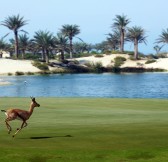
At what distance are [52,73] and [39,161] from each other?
153 m

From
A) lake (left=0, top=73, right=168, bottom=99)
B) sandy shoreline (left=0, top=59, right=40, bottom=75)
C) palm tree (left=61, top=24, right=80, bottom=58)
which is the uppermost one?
palm tree (left=61, top=24, right=80, bottom=58)

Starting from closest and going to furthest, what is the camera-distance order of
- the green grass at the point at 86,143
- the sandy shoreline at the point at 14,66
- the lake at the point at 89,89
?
1. the green grass at the point at 86,143
2. the lake at the point at 89,89
3. the sandy shoreline at the point at 14,66

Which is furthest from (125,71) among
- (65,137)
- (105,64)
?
(65,137)

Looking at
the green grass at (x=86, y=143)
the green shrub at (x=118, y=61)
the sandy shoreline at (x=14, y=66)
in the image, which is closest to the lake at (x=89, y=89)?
the sandy shoreline at (x=14, y=66)

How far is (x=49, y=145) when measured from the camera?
1734cm

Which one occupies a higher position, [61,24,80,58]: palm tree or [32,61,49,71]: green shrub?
[61,24,80,58]: palm tree

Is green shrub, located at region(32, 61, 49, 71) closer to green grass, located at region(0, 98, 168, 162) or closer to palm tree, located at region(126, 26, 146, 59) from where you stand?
palm tree, located at region(126, 26, 146, 59)

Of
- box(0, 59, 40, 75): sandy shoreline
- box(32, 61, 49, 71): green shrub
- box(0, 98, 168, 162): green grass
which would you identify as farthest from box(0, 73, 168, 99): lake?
box(32, 61, 49, 71): green shrub

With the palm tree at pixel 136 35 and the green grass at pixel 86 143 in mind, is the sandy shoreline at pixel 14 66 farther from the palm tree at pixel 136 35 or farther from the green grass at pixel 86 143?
the green grass at pixel 86 143

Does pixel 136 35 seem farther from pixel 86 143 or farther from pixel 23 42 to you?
pixel 86 143

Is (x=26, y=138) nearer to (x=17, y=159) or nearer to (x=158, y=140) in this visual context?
(x=17, y=159)

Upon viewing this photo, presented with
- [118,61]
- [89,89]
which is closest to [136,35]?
[118,61]

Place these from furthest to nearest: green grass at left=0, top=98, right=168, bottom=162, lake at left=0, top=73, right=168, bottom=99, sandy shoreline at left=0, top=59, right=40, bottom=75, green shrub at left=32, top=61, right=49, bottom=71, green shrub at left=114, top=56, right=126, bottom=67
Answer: green shrub at left=114, top=56, right=126, bottom=67 < green shrub at left=32, top=61, right=49, bottom=71 < sandy shoreline at left=0, top=59, right=40, bottom=75 < lake at left=0, top=73, right=168, bottom=99 < green grass at left=0, top=98, right=168, bottom=162

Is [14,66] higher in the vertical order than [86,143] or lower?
lower
